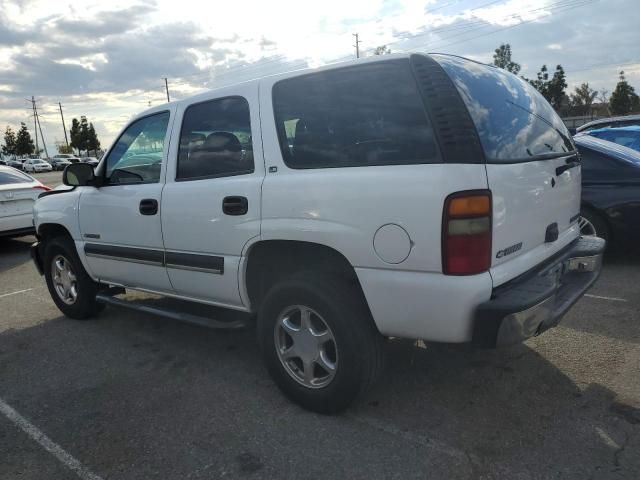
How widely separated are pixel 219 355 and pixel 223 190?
4.72 feet

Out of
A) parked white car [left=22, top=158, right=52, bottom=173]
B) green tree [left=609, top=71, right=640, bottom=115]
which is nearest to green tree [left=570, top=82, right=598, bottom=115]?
green tree [left=609, top=71, right=640, bottom=115]

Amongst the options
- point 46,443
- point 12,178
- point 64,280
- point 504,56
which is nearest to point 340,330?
point 46,443

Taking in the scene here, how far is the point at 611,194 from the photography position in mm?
5895

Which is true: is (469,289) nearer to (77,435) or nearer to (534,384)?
(534,384)

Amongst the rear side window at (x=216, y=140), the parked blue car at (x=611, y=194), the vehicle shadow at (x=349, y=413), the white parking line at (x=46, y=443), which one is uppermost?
the rear side window at (x=216, y=140)

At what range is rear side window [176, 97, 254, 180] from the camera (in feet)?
11.1

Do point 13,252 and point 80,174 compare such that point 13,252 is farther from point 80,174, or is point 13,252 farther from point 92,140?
point 92,140

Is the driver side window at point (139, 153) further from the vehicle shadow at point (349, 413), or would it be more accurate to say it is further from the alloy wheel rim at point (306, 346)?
the alloy wheel rim at point (306, 346)

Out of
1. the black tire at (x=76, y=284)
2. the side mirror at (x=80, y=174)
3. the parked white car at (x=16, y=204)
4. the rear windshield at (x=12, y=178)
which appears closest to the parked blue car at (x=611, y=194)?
the side mirror at (x=80, y=174)

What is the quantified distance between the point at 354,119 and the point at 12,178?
8582 millimetres

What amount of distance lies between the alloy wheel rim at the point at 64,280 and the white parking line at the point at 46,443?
1.68 metres

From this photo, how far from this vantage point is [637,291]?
5.07 metres

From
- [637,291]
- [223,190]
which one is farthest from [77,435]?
[637,291]

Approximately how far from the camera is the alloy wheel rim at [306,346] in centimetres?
307
